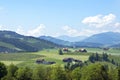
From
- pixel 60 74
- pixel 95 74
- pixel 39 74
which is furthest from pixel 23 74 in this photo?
pixel 95 74

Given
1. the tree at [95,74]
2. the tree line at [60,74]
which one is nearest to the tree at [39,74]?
the tree line at [60,74]

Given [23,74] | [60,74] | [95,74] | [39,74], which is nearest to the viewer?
[95,74]

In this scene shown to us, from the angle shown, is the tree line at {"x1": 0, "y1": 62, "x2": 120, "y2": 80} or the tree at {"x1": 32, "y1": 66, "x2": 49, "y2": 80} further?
the tree at {"x1": 32, "y1": 66, "x2": 49, "y2": 80}

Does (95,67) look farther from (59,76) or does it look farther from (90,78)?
(59,76)

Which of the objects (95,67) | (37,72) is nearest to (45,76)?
(37,72)

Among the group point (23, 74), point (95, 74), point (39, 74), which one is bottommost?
point (39, 74)

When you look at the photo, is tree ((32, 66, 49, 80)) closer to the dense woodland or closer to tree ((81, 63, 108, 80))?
the dense woodland

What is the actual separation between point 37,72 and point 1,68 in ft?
58.6

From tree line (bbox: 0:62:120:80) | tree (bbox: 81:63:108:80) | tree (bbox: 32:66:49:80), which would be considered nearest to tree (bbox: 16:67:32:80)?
tree line (bbox: 0:62:120:80)

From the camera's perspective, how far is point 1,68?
153 metres

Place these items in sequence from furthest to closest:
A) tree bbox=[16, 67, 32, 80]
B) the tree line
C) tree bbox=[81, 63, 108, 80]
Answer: tree bbox=[16, 67, 32, 80] < the tree line < tree bbox=[81, 63, 108, 80]

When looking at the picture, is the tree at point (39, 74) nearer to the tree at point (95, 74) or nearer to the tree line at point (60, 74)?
the tree line at point (60, 74)

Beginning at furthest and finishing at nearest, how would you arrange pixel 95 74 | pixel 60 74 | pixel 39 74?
pixel 39 74, pixel 60 74, pixel 95 74

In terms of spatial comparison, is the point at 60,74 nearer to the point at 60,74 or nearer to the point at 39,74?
the point at 60,74
